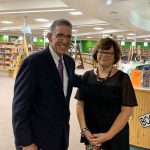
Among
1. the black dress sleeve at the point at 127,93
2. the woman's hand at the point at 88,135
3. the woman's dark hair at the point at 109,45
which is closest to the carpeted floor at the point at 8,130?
the woman's hand at the point at 88,135

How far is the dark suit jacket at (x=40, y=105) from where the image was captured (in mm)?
1964

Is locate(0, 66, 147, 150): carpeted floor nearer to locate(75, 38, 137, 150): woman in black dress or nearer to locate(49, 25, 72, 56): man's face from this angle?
locate(75, 38, 137, 150): woman in black dress

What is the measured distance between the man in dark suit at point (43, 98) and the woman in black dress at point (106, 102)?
1.06ft

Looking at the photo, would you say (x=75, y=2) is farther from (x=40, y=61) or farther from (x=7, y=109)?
(x=40, y=61)

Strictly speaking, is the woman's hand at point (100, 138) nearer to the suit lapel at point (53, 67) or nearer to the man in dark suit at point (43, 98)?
the man in dark suit at point (43, 98)

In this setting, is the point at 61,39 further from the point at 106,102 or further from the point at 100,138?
the point at 100,138

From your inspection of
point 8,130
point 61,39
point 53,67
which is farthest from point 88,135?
point 8,130

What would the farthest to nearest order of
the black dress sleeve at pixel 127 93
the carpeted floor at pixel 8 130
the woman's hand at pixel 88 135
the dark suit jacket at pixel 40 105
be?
the carpeted floor at pixel 8 130 < the woman's hand at pixel 88 135 < the black dress sleeve at pixel 127 93 < the dark suit jacket at pixel 40 105

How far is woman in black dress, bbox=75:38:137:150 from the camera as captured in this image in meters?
2.34

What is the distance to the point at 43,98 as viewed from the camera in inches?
80.0

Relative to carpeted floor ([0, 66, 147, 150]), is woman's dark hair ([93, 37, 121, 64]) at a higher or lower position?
higher

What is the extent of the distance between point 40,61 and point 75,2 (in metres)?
6.24

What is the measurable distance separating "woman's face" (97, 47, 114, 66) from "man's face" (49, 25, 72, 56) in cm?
42

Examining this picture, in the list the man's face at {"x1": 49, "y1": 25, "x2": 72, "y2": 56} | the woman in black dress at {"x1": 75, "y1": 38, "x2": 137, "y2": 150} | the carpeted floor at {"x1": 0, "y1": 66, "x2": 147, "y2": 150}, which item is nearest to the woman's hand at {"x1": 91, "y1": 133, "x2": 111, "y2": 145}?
the woman in black dress at {"x1": 75, "y1": 38, "x2": 137, "y2": 150}
